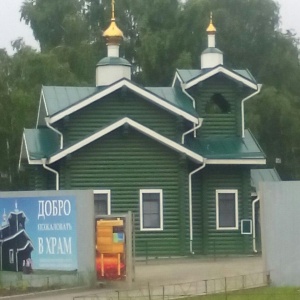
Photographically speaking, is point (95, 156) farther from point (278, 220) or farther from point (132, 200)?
point (278, 220)

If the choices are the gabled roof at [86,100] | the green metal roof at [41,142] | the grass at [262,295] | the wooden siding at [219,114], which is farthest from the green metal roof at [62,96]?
the grass at [262,295]

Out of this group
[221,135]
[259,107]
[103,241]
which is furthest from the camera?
[259,107]

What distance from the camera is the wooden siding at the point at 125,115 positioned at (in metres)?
35.3

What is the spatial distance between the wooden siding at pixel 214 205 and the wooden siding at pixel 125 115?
1.98 m

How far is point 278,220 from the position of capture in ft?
74.5

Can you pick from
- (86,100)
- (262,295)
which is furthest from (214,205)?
(262,295)

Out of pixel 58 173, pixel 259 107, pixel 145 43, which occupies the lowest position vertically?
pixel 58 173

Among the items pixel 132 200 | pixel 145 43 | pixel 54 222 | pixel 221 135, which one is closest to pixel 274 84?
pixel 145 43

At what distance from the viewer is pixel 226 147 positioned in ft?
121

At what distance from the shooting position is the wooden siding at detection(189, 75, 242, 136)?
124 ft

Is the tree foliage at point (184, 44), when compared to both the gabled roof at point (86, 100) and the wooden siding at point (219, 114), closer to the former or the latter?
the gabled roof at point (86, 100)

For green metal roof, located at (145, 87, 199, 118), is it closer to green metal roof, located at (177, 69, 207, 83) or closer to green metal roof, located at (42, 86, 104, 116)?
green metal roof, located at (177, 69, 207, 83)

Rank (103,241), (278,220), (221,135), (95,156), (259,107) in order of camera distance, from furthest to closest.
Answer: (259,107) < (221,135) < (95,156) < (103,241) < (278,220)

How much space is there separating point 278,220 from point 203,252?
14.1 meters
